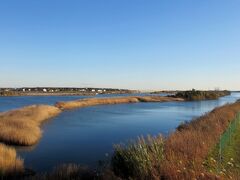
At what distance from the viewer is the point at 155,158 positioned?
810cm

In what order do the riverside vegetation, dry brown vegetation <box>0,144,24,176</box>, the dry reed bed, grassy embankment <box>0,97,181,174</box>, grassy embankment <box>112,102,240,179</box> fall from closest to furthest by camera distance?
the dry reed bed → grassy embankment <box>112,102,240,179</box> → the riverside vegetation → dry brown vegetation <box>0,144,24,176</box> → grassy embankment <box>0,97,181,174</box>

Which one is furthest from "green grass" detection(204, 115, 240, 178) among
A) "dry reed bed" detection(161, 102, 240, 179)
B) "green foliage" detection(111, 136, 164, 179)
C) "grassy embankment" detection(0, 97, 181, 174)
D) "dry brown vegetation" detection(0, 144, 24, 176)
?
"grassy embankment" detection(0, 97, 181, 174)

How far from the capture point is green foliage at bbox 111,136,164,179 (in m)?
7.46

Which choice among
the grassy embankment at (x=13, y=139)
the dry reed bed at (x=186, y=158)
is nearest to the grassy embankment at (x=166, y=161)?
the dry reed bed at (x=186, y=158)

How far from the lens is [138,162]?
8086 mm

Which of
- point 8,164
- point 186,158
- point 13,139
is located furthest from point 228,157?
point 13,139

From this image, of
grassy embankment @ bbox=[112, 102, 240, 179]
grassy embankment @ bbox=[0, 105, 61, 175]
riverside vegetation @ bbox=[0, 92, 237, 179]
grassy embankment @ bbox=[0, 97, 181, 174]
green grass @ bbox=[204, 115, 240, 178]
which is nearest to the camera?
grassy embankment @ bbox=[112, 102, 240, 179]

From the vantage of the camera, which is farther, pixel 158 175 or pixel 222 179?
pixel 158 175

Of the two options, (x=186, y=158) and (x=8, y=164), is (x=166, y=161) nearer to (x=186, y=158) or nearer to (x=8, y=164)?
(x=186, y=158)

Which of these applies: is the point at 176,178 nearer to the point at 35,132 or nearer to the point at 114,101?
the point at 35,132

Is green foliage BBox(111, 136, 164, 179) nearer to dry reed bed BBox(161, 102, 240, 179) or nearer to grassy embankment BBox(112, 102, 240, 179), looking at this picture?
grassy embankment BBox(112, 102, 240, 179)

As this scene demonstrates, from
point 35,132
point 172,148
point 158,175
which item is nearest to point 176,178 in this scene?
point 158,175

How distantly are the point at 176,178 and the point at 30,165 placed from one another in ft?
27.4

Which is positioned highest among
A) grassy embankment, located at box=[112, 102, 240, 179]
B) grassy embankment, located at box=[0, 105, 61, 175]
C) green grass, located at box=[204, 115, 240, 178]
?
grassy embankment, located at box=[112, 102, 240, 179]
